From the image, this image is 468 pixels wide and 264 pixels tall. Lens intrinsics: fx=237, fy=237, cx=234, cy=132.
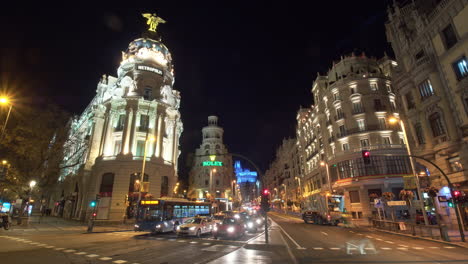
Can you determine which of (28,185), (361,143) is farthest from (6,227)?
(361,143)

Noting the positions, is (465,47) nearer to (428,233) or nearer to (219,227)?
Answer: (428,233)

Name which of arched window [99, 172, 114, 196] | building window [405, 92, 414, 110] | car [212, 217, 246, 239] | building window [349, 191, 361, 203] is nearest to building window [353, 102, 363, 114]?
building window [349, 191, 361, 203]

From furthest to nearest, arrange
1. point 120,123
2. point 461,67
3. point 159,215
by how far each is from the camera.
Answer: point 120,123 < point 159,215 < point 461,67

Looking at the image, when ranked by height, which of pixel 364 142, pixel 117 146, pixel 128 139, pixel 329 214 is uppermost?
pixel 128 139

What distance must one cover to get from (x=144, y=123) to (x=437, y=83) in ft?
129

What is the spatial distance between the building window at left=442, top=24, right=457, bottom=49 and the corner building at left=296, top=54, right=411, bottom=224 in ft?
63.8

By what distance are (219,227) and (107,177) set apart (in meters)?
26.4

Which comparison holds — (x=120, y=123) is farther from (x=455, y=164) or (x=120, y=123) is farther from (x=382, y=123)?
(x=382, y=123)

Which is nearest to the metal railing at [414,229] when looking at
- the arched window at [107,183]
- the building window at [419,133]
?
the building window at [419,133]

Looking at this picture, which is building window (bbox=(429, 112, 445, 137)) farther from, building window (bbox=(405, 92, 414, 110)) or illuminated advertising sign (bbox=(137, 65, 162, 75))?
illuminated advertising sign (bbox=(137, 65, 162, 75))

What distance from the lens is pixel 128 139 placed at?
38.6 metres

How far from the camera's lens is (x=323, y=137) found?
4825 centimetres

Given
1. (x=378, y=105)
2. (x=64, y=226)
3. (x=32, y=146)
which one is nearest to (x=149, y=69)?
(x=32, y=146)

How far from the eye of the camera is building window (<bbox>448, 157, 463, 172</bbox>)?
20.3 meters
